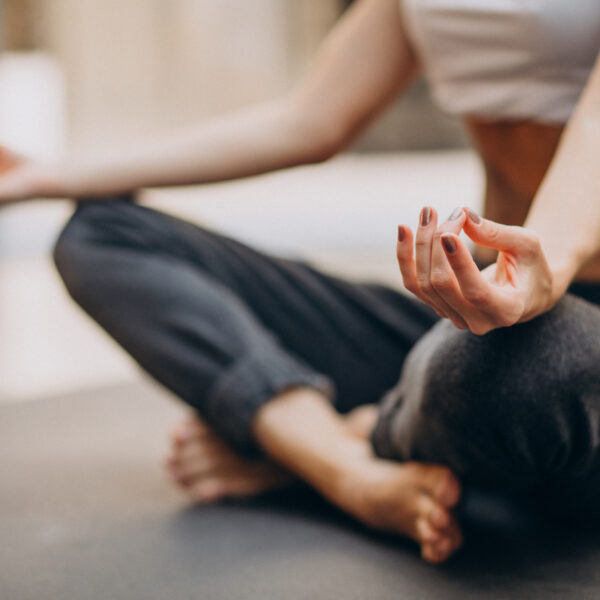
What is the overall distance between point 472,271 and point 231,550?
1.24 feet

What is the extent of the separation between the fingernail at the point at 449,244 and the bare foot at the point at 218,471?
0.48 m

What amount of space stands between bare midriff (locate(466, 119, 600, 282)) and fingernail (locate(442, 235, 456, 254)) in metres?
0.33

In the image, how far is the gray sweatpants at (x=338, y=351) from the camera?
22.9 inches

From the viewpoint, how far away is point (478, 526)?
76 centimetres

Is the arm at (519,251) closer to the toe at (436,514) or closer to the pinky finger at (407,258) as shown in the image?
the pinky finger at (407,258)

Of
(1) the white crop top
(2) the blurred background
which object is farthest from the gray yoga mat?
(2) the blurred background

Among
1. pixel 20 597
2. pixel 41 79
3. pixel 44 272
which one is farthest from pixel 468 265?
pixel 41 79

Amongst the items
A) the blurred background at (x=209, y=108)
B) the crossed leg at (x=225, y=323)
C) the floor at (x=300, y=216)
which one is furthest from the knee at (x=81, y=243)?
the blurred background at (x=209, y=108)

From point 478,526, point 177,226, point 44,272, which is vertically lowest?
point 44,272

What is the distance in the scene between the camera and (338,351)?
0.90m

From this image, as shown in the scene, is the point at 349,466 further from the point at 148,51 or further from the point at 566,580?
the point at 148,51

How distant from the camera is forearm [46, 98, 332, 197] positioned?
89 centimetres

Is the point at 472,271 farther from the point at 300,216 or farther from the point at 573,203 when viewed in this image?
the point at 300,216

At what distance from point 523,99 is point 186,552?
0.47 metres
